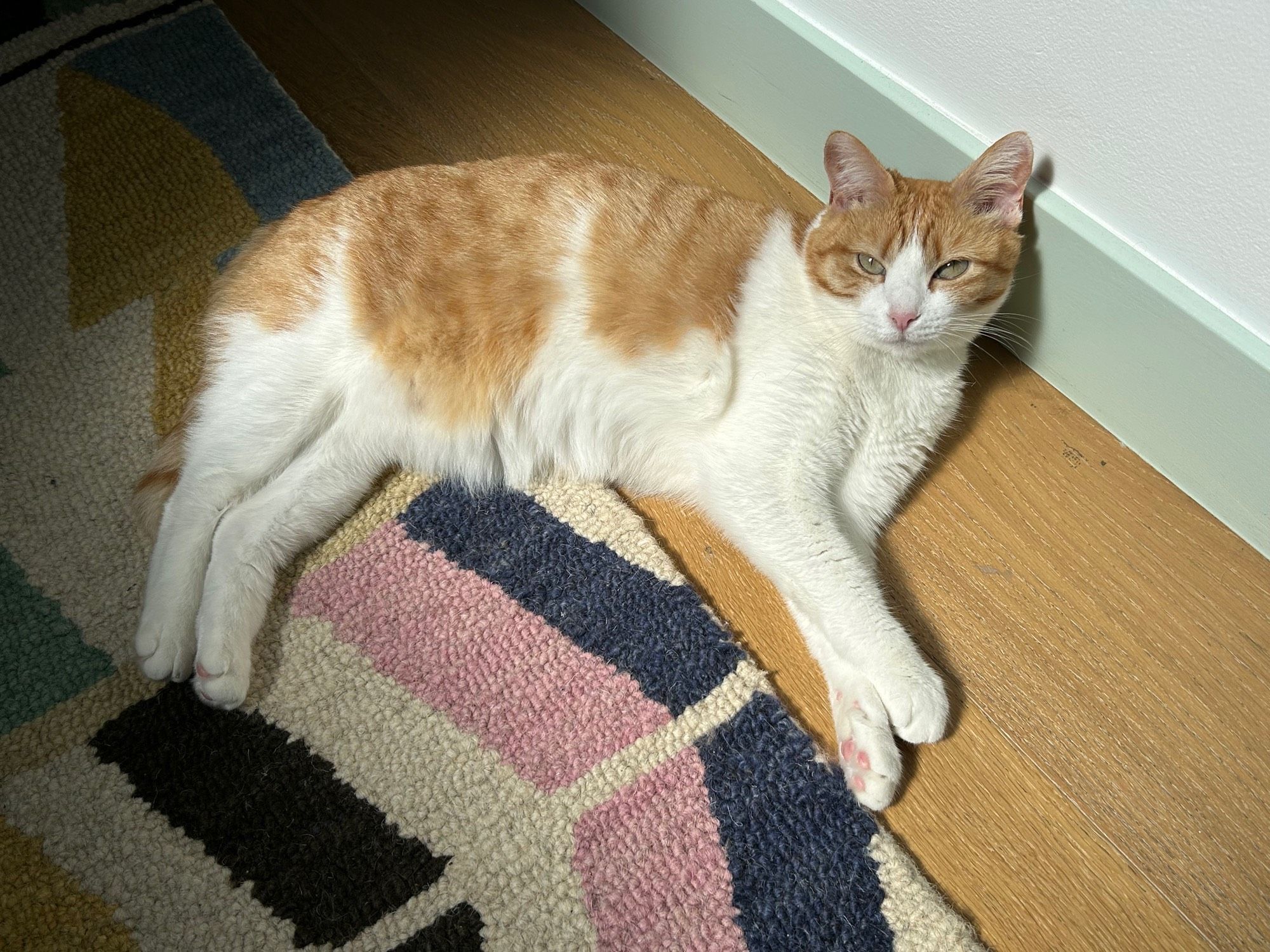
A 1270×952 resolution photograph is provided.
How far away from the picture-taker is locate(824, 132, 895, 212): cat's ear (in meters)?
1.24

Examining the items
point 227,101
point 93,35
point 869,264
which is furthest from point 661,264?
point 93,35

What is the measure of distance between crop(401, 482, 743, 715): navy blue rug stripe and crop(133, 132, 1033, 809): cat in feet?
0.26

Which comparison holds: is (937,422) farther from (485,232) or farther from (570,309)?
(485,232)

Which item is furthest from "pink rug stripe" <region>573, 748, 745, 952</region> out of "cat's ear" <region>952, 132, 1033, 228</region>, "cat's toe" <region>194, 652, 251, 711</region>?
"cat's ear" <region>952, 132, 1033, 228</region>

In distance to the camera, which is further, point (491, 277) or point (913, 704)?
point (491, 277)

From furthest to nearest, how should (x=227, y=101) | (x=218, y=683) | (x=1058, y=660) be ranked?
(x=227, y=101) < (x=1058, y=660) < (x=218, y=683)

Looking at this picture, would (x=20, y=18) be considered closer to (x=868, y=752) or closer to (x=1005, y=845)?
(x=868, y=752)

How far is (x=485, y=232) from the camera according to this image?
1.29 meters

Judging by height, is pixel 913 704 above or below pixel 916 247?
below

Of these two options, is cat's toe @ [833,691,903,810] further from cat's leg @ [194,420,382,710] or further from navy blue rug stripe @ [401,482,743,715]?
cat's leg @ [194,420,382,710]

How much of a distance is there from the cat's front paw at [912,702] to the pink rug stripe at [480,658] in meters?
0.26

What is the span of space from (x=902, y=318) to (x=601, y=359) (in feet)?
1.27

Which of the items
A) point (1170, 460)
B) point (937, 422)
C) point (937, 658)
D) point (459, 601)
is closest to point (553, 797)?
point (459, 601)

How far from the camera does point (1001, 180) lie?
1.25m
